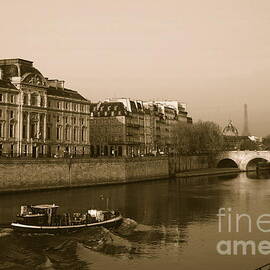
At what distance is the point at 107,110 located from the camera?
383ft

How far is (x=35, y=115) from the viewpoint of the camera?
81000 mm

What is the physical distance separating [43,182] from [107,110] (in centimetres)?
4931

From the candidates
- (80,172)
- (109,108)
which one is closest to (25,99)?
(80,172)

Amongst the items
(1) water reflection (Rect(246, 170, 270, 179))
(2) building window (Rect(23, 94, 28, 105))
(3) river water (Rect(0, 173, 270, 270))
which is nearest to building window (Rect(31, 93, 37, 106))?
(2) building window (Rect(23, 94, 28, 105))

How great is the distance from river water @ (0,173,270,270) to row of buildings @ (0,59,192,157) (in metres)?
17.1

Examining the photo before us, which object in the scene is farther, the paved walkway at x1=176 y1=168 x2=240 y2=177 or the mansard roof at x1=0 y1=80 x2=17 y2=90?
the paved walkway at x1=176 y1=168 x2=240 y2=177

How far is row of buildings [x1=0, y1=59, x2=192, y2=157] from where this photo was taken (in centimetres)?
7706

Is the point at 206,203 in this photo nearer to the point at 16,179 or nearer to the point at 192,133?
the point at 16,179

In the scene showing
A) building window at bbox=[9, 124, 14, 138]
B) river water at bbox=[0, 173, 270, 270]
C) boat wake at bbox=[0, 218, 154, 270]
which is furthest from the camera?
building window at bbox=[9, 124, 14, 138]

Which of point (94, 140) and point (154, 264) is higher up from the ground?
point (94, 140)

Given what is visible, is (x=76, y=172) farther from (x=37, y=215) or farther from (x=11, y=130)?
(x=37, y=215)

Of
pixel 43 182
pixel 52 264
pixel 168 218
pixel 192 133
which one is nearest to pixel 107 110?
pixel 192 133

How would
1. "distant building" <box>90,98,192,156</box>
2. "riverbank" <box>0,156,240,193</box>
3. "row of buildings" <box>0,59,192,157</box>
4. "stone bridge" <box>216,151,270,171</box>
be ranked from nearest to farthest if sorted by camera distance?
1. "riverbank" <box>0,156,240,193</box>
2. "row of buildings" <box>0,59,192,157</box>
3. "distant building" <box>90,98,192,156</box>
4. "stone bridge" <box>216,151,270,171</box>

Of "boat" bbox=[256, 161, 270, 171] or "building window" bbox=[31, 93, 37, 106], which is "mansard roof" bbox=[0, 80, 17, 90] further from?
"boat" bbox=[256, 161, 270, 171]
